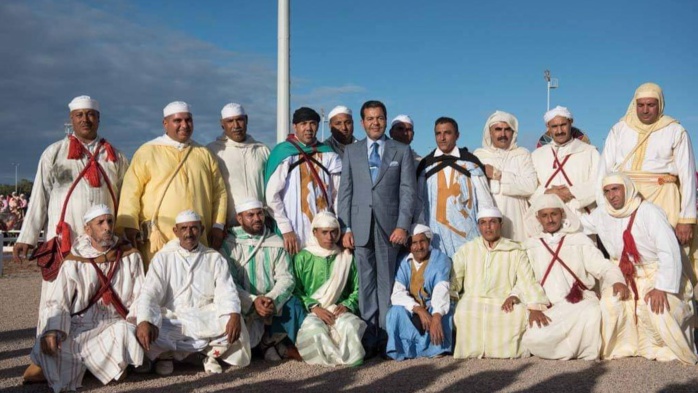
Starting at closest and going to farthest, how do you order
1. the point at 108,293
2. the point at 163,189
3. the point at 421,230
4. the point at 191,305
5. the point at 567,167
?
the point at 108,293 < the point at 191,305 < the point at 163,189 < the point at 421,230 < the point at 567,167

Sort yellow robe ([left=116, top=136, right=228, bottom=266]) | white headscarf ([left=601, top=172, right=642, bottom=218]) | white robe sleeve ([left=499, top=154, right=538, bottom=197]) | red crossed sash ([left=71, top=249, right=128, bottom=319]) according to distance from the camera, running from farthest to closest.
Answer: white robe sleeve ([left=499, top=154, right=538, bottom=197]), white headscarf ([left=601, top=172, right=642, bottom=218]), yellow robe ([left=116, top=136, right=228, bottom=266]), red crossed sash ([left=71, top=249, right=128, bottom=319])

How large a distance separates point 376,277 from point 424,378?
120 cm

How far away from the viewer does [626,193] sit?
5.55 metres

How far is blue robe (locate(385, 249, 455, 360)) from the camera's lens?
5480 millimetres

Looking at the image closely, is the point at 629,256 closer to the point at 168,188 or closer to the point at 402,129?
the point at 402,129

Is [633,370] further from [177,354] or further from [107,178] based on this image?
[107,178]

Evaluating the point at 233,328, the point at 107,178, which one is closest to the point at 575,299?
the point at 233,328

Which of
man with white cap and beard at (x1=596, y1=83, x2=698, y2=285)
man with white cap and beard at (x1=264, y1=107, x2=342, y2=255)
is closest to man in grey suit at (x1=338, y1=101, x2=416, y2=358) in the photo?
man with white cap and beard at (x1=264, y1=107, x2=342, y2=255)

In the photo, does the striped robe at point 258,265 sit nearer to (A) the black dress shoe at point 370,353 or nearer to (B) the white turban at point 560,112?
(A) the black dress shoe at point 370,353

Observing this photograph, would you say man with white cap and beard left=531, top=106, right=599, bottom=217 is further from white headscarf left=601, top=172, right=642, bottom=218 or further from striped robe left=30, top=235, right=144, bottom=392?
striped robe left=30, top=235, right=144, bottom=392

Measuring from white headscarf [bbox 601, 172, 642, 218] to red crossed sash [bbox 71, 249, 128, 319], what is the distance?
13.3 feet

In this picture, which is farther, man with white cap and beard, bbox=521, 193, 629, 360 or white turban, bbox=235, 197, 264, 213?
white turban, bbox=235, 197, 264, 213

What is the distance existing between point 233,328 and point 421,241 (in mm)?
1811

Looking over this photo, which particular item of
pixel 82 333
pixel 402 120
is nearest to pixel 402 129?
pixel 402 120
